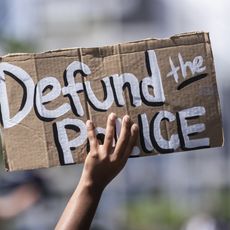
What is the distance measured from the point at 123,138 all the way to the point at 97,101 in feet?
0.88

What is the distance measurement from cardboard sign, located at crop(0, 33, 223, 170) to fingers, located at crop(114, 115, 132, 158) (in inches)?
5.9

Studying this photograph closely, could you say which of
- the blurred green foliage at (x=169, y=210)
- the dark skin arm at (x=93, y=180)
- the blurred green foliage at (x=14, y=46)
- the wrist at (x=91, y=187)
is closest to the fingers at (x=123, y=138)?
the dark skin arm at (x=93, y=180)

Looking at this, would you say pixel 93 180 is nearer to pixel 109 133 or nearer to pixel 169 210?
pixel 109 133

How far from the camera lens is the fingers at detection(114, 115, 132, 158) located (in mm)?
4285

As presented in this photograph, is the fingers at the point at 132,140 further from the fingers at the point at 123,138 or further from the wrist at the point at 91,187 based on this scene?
the wrist at the point at 91,187

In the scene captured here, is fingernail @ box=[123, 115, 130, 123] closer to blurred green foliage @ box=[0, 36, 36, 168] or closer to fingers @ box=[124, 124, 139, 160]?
fingers @ box=[124, 124, 139, 160]

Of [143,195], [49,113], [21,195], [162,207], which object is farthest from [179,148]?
[143,195]

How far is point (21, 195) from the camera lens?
10.7m

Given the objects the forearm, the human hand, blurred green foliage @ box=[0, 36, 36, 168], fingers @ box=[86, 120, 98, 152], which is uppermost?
blurred green foliage @ box=[0, 36, 36, 168]

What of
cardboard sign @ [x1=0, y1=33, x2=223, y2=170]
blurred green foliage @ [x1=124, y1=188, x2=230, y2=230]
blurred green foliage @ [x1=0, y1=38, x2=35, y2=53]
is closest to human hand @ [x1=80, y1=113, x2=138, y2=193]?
cardboard sign @ [x1=0, y1=33, x2=223, y2=170]

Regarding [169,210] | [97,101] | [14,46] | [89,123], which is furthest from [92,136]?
[169,210]

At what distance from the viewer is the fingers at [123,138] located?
4285 mm

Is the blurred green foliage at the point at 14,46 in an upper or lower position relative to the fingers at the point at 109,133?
upper

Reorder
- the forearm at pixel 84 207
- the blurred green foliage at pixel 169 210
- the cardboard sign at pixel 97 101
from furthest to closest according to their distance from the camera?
1. the blurred green foliage at pixel 169 210
2. the cardboard sign at pixel 97 101
3. the forearm at pixel 84 207
